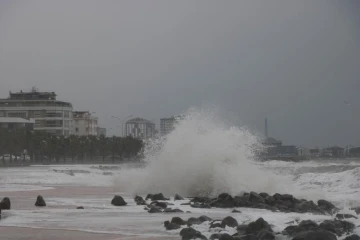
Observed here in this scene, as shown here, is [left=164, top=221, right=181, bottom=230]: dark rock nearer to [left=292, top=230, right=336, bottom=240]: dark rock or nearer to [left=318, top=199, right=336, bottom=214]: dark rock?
[left=292, top=230, right=336, bottom=240]: dark rock

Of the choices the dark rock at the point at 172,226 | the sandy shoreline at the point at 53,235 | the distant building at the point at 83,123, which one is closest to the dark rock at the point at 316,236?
the sandy shoreline at the point at 53,235

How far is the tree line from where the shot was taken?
89062mm

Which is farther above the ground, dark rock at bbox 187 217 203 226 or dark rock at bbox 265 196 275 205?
dark rock at bbox 265 196 275 205

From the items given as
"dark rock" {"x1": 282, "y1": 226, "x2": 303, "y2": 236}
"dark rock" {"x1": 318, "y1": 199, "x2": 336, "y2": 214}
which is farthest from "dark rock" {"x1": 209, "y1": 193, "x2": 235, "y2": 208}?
"dark rock" {"x1": 282, "y1": 226, "x2": 303, "y2": 236}

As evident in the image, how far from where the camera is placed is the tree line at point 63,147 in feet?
292

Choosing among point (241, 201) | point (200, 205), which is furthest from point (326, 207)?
point (200, 205)

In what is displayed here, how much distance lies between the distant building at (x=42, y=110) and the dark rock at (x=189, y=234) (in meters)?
118

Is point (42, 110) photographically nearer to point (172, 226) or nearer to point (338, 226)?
point (172, 226)

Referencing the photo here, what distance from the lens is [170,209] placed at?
2039cm

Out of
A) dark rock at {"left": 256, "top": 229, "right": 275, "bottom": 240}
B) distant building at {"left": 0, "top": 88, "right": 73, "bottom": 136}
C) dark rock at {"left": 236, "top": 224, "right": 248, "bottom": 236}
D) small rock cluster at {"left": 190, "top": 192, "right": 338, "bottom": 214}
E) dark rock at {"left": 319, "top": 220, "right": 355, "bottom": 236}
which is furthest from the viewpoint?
distant building at {"left": 0, "top": 88, "right": 73, "bottom": 136}

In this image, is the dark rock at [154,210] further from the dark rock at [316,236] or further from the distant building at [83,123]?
the distant building at [83,123]

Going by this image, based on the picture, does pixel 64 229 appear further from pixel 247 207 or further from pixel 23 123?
pixel 23 123

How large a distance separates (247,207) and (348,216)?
15.3 ft

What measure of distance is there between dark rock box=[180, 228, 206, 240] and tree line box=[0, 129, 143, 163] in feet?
247
